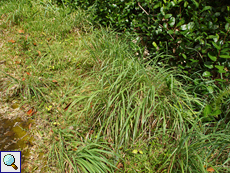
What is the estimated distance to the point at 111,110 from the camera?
2.14m

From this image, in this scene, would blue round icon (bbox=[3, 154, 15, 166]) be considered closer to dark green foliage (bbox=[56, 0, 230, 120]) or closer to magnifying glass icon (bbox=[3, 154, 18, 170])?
magnifying glass icon (bbox=[3, 154, 18, 170])

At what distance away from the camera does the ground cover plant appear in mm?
1795

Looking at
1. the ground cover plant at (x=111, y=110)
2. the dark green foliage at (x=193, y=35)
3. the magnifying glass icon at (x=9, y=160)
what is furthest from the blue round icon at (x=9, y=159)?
the dark green foliage at (x=193, y=35)

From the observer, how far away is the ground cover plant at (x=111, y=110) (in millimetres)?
1795

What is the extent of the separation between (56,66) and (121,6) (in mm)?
1482

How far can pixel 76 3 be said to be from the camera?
403cm

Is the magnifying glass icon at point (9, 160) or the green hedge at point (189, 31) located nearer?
the magnifying glass icon at point (9, 160)

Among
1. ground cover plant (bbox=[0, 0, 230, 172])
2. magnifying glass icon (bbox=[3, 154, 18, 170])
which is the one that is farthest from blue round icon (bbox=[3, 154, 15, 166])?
ground cover plant (bbox=[0, 0, 230, 172])

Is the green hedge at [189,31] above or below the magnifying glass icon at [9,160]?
above

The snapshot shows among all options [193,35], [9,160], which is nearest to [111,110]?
[9,160]

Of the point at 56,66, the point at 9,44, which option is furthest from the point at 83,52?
the point at 9,44

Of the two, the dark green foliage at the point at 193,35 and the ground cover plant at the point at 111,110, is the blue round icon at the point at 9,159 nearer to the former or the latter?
the ground cover plant at the point at 111,110

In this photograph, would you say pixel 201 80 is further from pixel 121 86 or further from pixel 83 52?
pixel 83 52

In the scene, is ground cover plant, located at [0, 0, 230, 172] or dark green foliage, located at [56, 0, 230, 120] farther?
dark green foliage, located at [56, 0, 230, 120]
